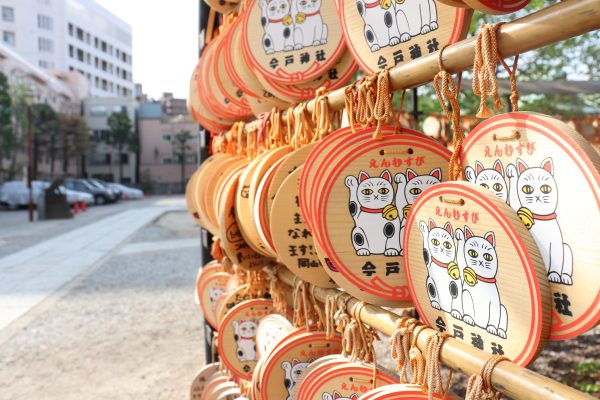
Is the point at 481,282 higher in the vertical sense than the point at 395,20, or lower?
lower

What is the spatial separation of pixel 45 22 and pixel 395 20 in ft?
185

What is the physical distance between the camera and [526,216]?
2.62 feet

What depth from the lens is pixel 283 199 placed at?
1350mm

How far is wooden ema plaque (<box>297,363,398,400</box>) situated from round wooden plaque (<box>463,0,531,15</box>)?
70 centimetres

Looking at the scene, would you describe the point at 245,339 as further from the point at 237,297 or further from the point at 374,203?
the point at 374,203

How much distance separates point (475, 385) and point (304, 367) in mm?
659

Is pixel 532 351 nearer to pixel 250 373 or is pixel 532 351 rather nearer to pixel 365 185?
pixel 365 185

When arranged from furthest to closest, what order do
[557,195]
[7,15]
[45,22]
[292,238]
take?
[45,22], [7,15], [292,238], [557,195]

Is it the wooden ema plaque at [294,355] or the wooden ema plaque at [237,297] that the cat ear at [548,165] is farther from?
the wooden ema plaque at [237,297]

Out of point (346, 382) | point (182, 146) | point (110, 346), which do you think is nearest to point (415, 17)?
point (346, 382)

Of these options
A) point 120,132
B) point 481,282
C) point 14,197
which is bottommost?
point 14,197

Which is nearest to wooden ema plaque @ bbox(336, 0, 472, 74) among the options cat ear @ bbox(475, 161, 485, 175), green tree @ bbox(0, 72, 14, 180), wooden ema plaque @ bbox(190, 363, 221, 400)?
cat ear @ bbox(475, 161, 485, 175)

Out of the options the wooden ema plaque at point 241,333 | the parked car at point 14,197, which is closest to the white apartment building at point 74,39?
the parked car at point 14,197

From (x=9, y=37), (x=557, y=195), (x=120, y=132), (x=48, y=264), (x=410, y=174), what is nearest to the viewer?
(x=557, y=195)
